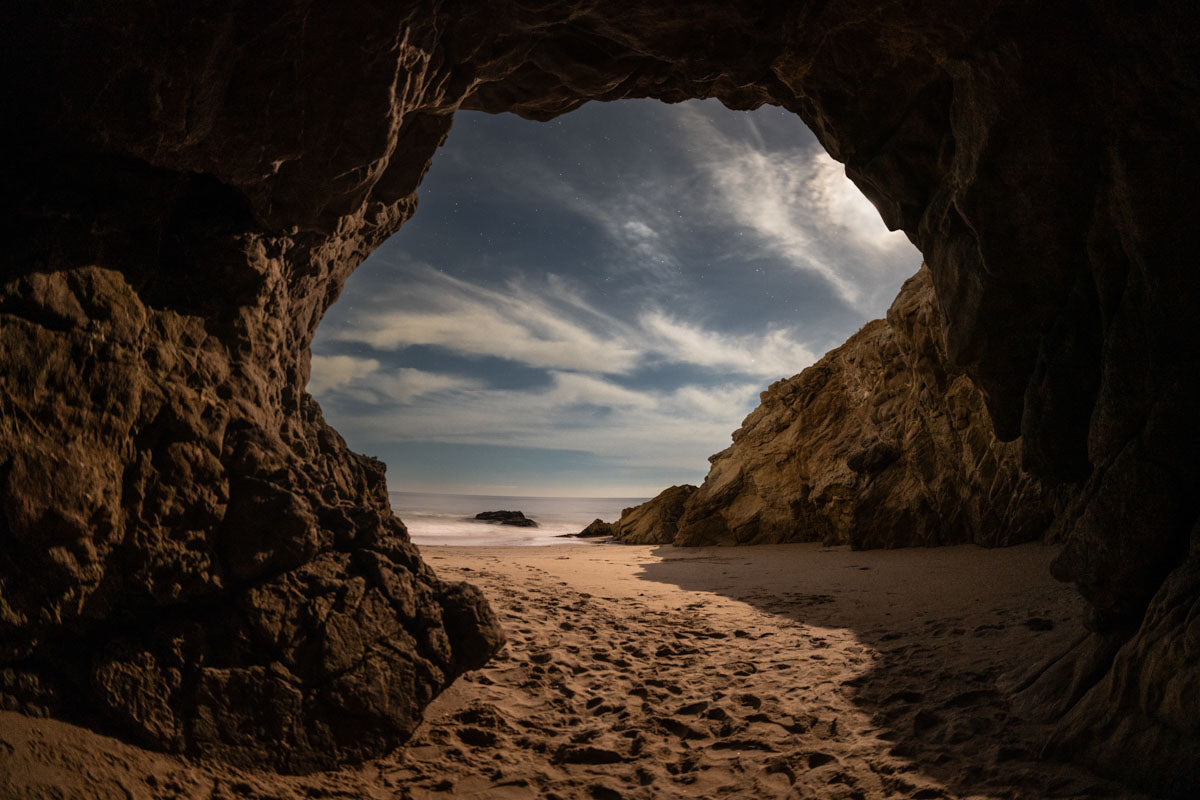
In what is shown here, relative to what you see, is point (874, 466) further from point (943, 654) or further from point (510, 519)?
point (510, 519)

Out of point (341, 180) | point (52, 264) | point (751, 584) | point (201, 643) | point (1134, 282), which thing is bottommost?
point (751, 584)

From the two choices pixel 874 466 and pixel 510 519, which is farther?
pixel 510 519

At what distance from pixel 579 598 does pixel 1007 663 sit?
203 inches

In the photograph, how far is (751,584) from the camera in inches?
377

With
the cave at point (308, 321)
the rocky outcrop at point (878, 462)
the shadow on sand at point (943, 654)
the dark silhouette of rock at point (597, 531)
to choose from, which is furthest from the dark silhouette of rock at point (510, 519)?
the cave at point (308, 321)

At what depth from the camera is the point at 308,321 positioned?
504cm

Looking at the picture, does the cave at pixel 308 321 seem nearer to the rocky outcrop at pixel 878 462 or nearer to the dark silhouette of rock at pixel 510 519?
the rocky outcrop at pixel 878 462

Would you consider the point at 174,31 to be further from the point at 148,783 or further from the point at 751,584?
the point at 751,584

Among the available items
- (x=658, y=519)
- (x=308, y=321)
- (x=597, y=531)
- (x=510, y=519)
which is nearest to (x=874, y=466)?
(x=658, y=519)

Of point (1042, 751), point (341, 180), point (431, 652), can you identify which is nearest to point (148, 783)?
point (431, 652)

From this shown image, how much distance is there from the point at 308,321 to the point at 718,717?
4.87 meters

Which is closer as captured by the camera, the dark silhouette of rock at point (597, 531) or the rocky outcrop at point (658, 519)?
the rocky outcrop at point (658, 519)

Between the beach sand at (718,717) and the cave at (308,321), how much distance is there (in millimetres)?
273

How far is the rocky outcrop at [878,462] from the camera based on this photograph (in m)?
10.7
